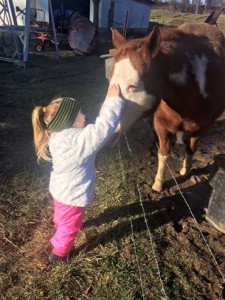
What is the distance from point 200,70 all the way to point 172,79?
1.18ft

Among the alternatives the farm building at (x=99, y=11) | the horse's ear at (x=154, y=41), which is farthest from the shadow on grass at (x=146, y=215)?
the farm building at (x=99, y=11)

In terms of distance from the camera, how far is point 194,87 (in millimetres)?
3150

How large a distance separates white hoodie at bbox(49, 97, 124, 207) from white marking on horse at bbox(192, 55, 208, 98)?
38.6 inches

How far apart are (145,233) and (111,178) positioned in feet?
3.35

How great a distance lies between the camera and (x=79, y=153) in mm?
2385

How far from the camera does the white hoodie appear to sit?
2.33m

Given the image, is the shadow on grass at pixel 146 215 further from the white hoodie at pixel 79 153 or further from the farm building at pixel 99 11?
the farm building at pixel 99 11

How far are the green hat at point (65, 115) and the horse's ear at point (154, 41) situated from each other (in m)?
0.76

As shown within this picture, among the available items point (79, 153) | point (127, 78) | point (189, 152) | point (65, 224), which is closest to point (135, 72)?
point (127, 78)

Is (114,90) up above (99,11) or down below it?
above

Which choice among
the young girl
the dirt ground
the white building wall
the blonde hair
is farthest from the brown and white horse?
the white building wall

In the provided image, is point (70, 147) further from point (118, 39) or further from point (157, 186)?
point (157, 186)

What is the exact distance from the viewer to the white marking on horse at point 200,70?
3118 millimetres

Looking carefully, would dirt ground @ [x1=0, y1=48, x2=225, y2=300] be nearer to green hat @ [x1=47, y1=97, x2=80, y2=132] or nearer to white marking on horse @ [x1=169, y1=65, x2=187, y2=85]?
white marking on horse @ [x1=169, y1=65, x2=187, y2=85]
